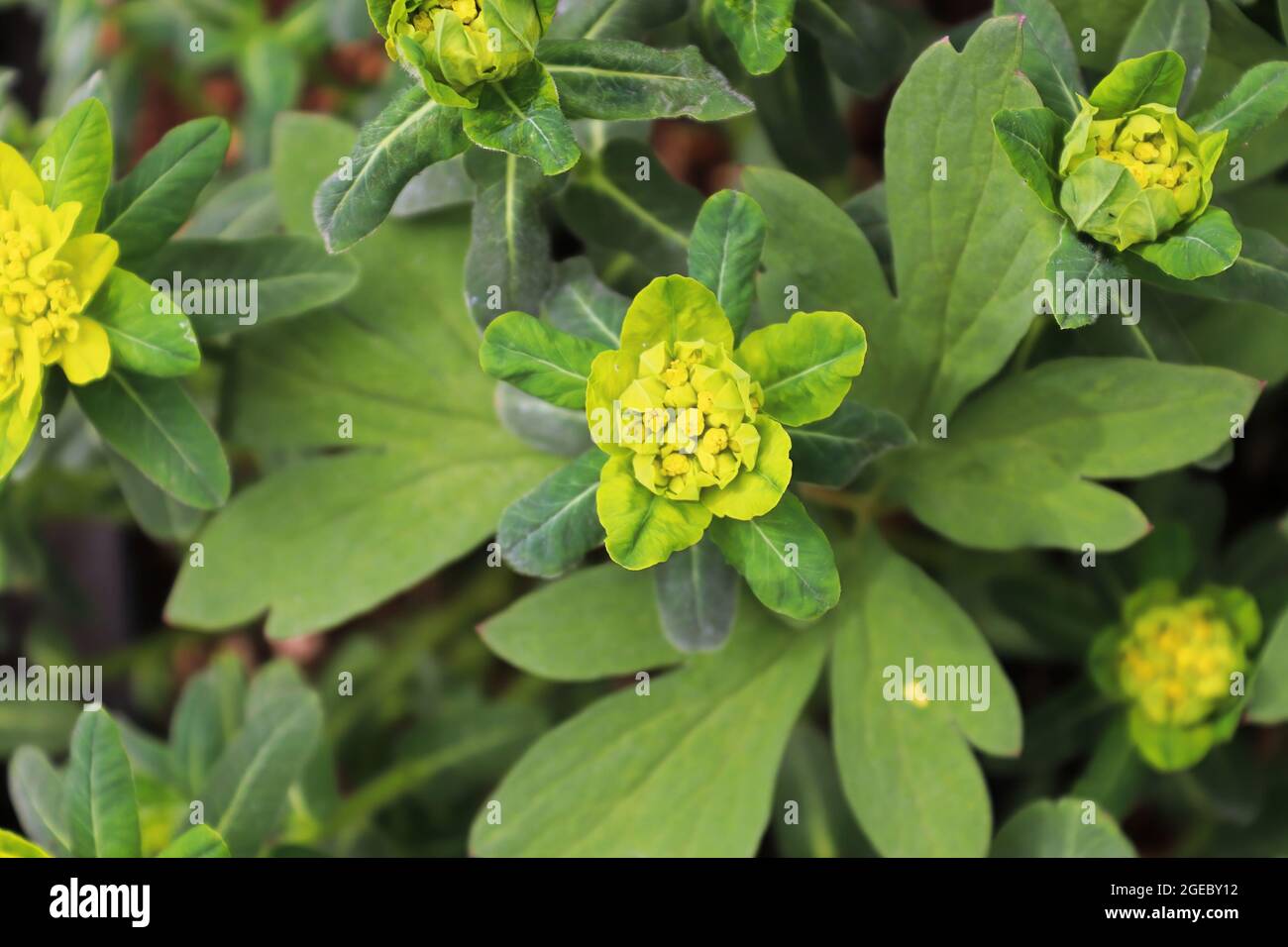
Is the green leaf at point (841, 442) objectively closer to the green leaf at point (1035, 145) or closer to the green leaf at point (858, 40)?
the green leaf at point (1035, 145)

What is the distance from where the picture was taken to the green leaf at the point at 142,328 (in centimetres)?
101

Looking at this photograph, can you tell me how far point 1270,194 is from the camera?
115 centimetres

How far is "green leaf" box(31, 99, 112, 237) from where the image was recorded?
1017 millimetres

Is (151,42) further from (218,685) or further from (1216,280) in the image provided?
(1216,280)

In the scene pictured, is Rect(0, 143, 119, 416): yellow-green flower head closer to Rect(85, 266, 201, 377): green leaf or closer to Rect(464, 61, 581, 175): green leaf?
Rect(85, 266, 201, 377): green leaf

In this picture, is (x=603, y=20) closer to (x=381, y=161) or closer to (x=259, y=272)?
(x=381, y=161)

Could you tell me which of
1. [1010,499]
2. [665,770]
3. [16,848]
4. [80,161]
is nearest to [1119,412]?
[1010,499]

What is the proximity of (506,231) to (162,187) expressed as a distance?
0.32m

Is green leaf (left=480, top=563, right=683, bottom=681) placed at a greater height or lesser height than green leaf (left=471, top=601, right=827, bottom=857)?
greater

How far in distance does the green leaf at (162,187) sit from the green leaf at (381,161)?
186mm

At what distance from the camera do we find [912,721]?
1.18 meters

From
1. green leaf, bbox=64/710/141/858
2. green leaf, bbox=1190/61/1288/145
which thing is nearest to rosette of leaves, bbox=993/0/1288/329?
green leaf, bbox=1190/61/1288/145
